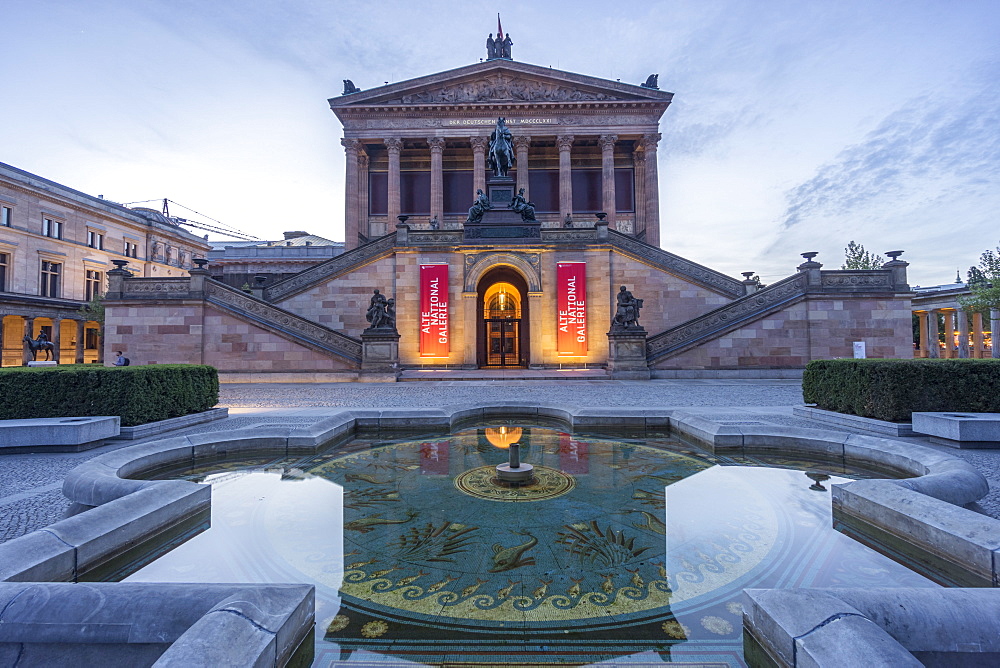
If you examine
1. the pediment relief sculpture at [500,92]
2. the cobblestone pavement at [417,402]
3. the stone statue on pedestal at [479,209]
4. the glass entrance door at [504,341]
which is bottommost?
the cobblestone pavement at [417,402]

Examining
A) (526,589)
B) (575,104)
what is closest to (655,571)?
(526,589)

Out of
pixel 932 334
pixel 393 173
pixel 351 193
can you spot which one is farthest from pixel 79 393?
pixel 932 334

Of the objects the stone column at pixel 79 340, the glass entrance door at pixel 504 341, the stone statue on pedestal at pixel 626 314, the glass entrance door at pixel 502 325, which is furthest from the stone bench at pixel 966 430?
the stone column at pixel 79 340

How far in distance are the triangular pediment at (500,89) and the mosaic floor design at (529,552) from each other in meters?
41.7

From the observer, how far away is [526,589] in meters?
3.28

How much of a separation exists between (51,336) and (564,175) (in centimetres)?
4999

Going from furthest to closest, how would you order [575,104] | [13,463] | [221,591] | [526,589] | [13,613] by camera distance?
[575,104], [13,463], [526,589], [221,591], [13,613]

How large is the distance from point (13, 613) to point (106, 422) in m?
6.99

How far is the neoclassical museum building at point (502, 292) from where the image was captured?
842 inches

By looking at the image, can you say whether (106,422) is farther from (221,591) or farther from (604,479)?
(604,479)

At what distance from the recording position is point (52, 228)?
142 ft

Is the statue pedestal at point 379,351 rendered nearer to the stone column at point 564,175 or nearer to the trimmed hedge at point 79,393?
the trimmed hedge at point 79,393

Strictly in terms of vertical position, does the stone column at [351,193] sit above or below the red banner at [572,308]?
above

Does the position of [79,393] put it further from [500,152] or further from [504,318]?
[500,152]
